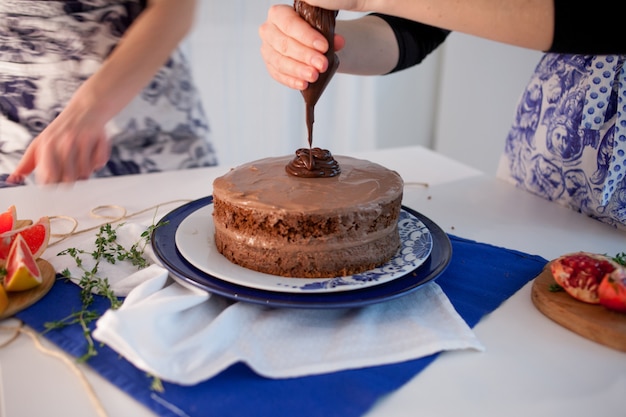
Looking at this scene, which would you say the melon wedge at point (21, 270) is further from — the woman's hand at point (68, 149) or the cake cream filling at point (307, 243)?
the cake cream filling at point (307, 243)

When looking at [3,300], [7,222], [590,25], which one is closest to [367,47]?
[590,25]

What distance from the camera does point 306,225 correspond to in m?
1.24

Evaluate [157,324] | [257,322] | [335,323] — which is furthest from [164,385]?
[335,323]

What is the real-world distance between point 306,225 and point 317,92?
0.38m

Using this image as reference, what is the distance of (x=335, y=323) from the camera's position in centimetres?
116

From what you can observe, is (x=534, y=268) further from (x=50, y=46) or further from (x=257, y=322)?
(x=50, y=46)

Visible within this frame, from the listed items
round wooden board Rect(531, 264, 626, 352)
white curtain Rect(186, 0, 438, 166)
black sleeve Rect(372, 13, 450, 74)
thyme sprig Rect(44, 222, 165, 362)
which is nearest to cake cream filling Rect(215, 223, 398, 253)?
thyme sprig Rect(44, 222, 165, 362)

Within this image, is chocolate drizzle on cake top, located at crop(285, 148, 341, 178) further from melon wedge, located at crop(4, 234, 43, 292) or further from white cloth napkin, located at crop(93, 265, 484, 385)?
melon wedge, located at crop(4, 234, 43, 292)

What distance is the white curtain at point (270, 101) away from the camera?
3.63 m

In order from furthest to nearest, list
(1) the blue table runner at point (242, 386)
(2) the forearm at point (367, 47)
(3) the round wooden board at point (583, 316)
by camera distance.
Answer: (2) the forearm at point (367, 47)
(3) the round wooden board at point (583, 316)
(1) the blue table runner at point (242, 386)

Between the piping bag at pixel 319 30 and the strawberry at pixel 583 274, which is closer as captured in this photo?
the strawberry at pixel 583 274

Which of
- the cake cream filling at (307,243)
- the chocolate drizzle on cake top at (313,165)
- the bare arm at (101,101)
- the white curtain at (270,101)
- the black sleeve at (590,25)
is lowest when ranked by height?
the white curtain at (270,101)

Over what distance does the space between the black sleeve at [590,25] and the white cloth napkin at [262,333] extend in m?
0.66

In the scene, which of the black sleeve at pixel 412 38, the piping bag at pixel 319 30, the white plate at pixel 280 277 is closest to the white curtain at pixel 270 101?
the black sleeve at pixel 412 38
